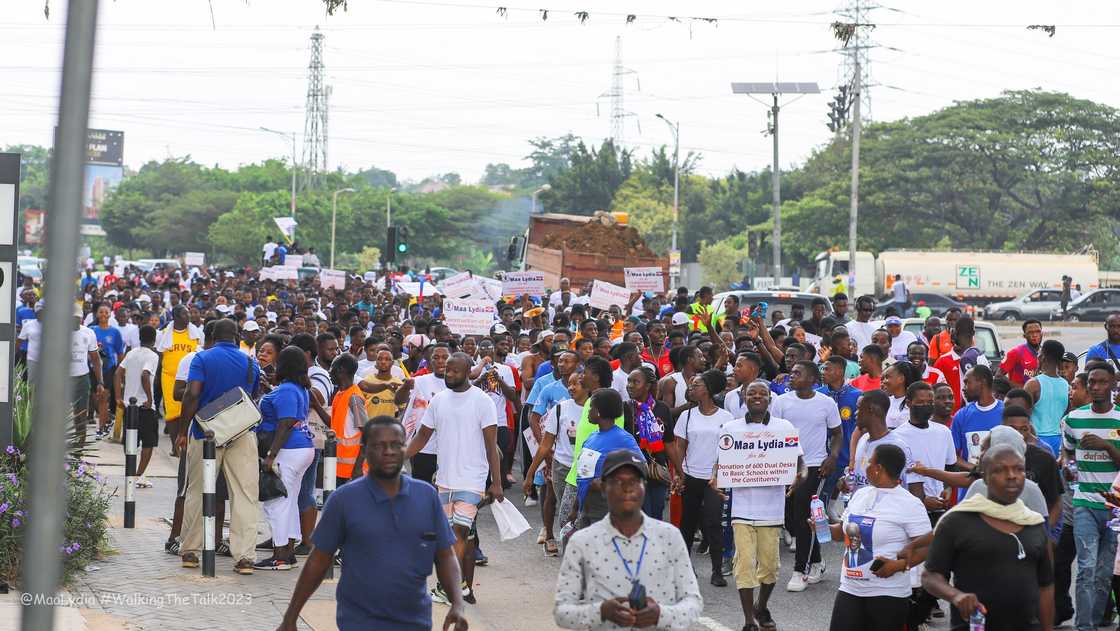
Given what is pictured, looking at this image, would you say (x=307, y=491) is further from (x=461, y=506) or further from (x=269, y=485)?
(x=461, y=506)

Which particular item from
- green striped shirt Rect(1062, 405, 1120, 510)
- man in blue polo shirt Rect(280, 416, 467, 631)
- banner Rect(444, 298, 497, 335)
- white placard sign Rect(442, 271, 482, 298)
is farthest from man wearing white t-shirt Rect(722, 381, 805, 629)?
white placard sign Rect(442, 271, 482, 298)

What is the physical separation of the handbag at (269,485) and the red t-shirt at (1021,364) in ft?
23.5

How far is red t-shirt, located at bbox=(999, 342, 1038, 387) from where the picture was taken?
1363 cm

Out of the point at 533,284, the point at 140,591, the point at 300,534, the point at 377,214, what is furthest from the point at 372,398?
the point at 377,214

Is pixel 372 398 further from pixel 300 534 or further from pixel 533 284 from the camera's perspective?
pixel 533 284

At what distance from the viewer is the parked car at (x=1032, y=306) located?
51.2m

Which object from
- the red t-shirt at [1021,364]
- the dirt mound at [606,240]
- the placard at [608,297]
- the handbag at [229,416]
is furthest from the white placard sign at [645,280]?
the handbag at [229,416]

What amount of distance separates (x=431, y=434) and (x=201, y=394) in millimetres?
1698

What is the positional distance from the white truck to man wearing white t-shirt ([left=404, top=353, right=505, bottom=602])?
47.6 m

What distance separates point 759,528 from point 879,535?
88.1 inches

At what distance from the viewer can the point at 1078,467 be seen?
9117 mm

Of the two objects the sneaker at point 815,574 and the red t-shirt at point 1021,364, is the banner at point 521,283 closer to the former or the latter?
the red t-shirt at point 1021,364

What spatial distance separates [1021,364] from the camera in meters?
13.7

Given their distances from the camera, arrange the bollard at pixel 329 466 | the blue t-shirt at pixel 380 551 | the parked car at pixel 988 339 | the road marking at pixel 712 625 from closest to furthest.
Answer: the blue t-shirt at pixel 380 551, the road marking at pixel 712 625, the bollard at pixel 329 466, the parked car at pixel 988 339
